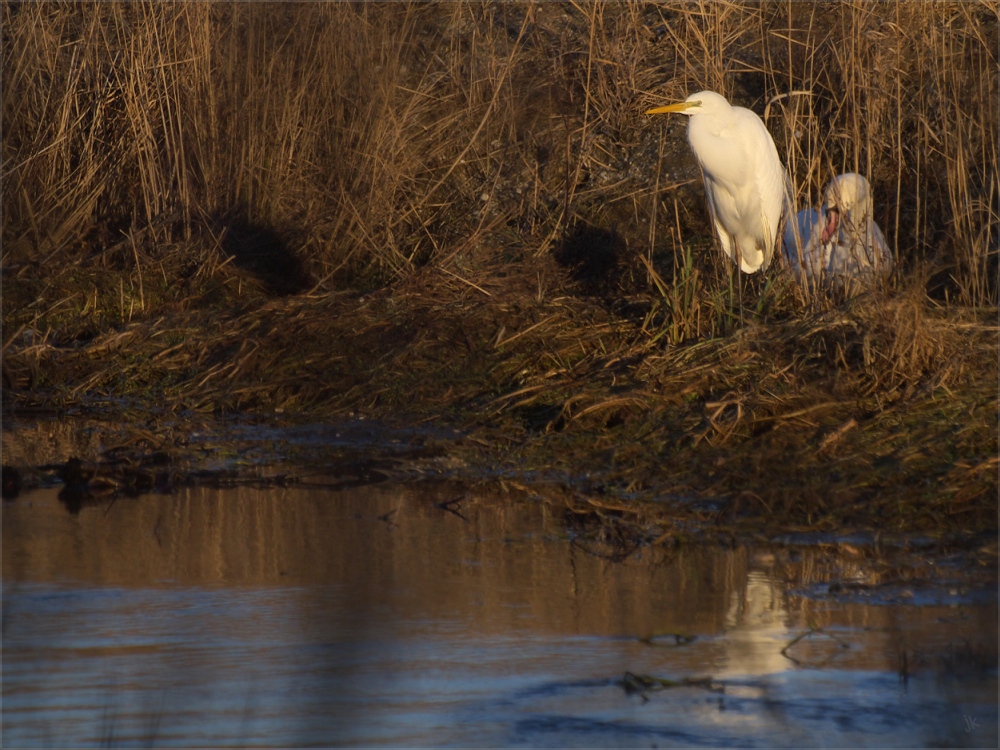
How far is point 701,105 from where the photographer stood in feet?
20.9

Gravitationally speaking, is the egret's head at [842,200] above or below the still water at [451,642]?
above

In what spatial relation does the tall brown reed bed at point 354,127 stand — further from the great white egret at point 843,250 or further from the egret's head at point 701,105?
the great white egret at point 843,250

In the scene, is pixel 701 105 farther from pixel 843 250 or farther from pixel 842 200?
pixel 843 250

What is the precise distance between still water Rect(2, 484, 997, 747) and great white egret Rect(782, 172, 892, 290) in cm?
193

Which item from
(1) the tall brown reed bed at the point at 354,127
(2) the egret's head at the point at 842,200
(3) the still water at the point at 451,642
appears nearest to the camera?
(3) the still water at the point at 451,642

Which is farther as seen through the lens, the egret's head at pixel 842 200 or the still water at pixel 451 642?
the egret's head at pixel 842 200

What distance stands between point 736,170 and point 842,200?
0.67 meters

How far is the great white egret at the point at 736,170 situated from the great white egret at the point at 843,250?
17.4 inches

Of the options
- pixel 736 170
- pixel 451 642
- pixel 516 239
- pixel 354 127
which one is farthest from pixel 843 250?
pixel 451 642

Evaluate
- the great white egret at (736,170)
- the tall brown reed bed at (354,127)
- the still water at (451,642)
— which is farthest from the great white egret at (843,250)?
the still water at (451,642)

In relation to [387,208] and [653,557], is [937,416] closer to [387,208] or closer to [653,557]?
[653,557]

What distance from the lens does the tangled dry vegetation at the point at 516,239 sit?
466 centimetres

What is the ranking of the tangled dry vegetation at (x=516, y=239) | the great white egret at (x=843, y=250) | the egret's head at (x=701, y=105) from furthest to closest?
the egret's head at (x=701, y=105) < the great white egret at (x=843, y=250) < the tangled dry vegetation at (x=516, y=239)

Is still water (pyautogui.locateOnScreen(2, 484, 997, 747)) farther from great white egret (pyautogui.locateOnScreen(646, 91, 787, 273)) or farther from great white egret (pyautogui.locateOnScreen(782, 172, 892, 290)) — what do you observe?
great white egret (pyautogui.locateOnScreen(646, 91, 787, 273))
